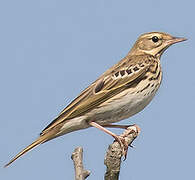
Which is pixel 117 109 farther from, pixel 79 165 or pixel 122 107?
pixel 79 165

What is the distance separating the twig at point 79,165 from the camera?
206 inches

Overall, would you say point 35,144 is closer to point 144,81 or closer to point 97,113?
point 97,113

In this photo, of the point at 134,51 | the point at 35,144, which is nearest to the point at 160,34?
the point at 134,51

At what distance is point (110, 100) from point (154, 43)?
1978mm

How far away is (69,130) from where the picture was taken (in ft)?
27.5

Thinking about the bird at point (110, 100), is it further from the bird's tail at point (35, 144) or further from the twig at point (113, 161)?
the twig at point (113, 161)

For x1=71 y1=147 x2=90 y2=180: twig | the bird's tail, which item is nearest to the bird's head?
the bird's tail

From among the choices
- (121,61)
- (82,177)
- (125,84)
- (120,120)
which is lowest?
(82,177)

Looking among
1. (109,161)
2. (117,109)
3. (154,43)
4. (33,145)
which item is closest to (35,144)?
(33,145)

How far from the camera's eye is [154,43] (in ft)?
32.4

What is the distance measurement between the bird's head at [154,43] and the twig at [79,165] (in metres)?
4.52

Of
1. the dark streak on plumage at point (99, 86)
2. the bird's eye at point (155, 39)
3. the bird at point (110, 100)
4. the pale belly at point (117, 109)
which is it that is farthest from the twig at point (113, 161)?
the bird's eye at point (155, 39)

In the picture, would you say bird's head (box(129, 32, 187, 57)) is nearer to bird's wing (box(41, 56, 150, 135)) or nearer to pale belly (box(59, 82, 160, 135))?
bird's wing (box(41, 56, 150, 135))

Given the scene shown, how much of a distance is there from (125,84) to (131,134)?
1.75 m
